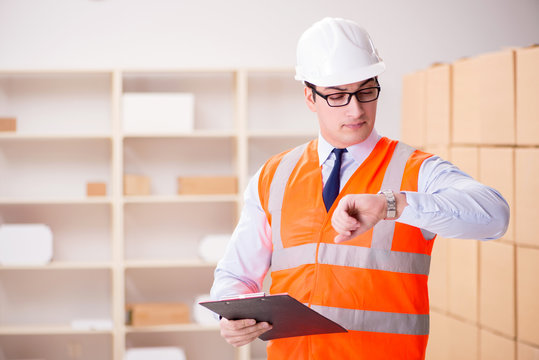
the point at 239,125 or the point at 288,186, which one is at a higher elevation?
the point at 239,125

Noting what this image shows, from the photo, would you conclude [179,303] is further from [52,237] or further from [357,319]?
[357,319]

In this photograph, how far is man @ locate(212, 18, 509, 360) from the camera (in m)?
1.46

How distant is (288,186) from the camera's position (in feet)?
5.34

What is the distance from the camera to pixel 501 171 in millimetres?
3016

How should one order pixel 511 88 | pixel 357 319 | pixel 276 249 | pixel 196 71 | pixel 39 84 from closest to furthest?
pixel 357 319
pixel 276 249
pixel 511 88
pixel 196 71
pixel 39 84

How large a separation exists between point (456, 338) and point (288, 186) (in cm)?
219

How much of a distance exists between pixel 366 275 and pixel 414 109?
2688 mm

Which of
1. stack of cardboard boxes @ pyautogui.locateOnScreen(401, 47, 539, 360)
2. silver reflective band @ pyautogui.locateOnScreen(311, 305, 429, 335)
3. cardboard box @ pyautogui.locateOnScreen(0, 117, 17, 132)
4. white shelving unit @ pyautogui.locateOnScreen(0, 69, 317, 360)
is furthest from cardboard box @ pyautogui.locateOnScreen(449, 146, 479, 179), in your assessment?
cardboard box @ pyautogui.locateOnScreen(0, 117, 17, 132)

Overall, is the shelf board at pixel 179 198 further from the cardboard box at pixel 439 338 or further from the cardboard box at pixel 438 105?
the cardboard box at pixel 439 338

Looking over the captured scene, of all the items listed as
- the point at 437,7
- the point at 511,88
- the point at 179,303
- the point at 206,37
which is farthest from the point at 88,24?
the point at 511,88

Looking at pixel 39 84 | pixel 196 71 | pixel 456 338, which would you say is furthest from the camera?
pixel 39 84

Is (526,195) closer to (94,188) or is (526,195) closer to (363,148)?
(363,148)

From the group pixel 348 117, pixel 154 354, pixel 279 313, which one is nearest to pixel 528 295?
pixel 348 117

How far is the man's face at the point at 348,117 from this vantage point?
59.3 inches
